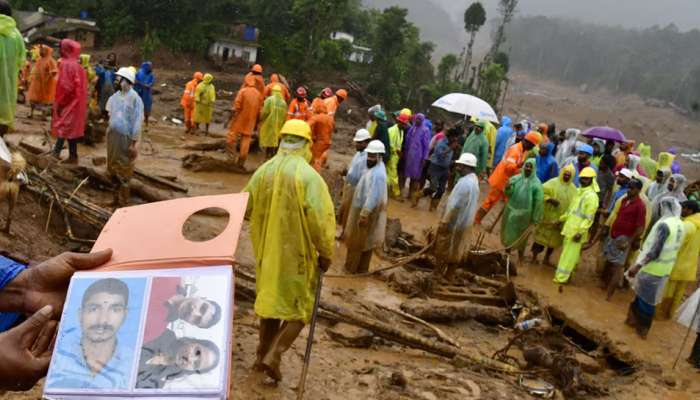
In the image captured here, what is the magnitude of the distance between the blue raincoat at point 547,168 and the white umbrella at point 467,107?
1963 mm

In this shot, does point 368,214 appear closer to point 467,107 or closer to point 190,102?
point 467,107

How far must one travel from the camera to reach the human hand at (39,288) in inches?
74.2

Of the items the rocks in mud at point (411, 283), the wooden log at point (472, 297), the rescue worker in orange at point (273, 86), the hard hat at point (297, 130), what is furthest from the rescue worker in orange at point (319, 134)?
the hard hat at point (297, 130)

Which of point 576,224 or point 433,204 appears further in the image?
point 433,204

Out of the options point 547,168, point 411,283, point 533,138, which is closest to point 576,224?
point 533,138

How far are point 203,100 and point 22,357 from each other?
13.3m

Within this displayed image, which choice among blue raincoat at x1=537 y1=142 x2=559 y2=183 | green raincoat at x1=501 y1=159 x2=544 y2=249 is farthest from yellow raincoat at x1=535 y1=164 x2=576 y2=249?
blue raincoat at x1=537 y1=142 x2=559 y2=183

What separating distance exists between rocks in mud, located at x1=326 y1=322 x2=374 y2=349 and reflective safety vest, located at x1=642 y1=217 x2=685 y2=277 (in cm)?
364

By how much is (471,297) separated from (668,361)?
2.21 metres

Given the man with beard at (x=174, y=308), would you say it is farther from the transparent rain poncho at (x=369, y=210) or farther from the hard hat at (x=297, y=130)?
the transparent rain poncho at (x=369, y=210)

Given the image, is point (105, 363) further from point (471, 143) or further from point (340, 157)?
point (340, 157)

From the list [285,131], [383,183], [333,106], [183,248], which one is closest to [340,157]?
[333,106]

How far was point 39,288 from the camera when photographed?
1.92 metres

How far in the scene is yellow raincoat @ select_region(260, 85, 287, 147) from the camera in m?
10.9
